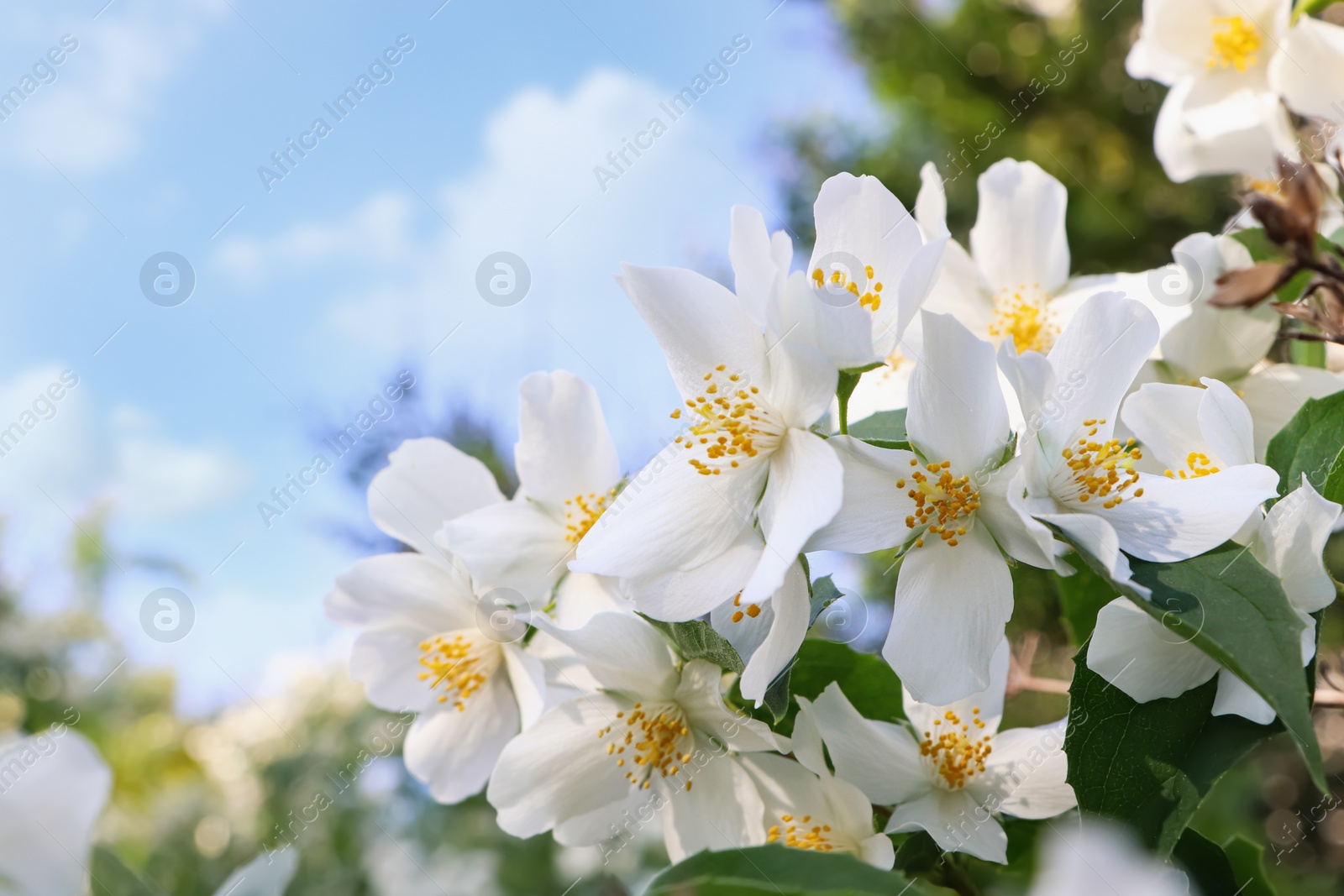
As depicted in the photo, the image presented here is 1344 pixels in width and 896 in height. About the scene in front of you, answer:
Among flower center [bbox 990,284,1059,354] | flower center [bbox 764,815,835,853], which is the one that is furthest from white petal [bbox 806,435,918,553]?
flower center [bbox 990,284,1059,354]

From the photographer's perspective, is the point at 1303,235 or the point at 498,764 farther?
the point at 498,764

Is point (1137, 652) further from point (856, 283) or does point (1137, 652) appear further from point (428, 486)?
point (428, 486)

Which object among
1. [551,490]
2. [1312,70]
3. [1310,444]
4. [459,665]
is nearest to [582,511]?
[551,490]

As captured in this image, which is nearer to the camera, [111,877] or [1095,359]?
[111,877]

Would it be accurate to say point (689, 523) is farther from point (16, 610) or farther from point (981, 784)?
point (16, 610)

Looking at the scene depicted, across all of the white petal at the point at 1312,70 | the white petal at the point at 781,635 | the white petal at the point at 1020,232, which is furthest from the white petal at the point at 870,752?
the white petal at the point at 1312,70

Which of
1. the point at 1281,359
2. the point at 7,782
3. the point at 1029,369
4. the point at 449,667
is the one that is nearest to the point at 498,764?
the point at 449,667
